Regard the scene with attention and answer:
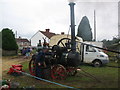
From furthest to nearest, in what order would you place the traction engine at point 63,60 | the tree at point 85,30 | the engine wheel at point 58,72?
the tree at point 85,30, the engine wheel at point 58,72, the traction engine at point 63,60

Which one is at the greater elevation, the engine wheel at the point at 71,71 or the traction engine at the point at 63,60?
the traction engine at the point at 63,60

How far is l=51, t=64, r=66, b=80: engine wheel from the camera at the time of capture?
667 centimetres

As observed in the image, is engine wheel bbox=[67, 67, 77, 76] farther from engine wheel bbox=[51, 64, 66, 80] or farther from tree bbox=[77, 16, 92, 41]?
tree bbox=[77, 16, 92, 41]

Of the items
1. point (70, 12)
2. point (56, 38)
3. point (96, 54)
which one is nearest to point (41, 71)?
point (70, 12)

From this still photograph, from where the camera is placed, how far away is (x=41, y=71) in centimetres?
673

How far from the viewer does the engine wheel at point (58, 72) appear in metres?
6.67

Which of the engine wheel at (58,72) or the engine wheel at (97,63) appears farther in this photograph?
the engine wheel at (97,63)

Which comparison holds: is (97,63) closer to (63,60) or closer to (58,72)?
(63,60)

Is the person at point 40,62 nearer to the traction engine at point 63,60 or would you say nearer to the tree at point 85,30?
the traction engine at point 63,60

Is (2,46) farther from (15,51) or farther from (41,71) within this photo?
(41,71)

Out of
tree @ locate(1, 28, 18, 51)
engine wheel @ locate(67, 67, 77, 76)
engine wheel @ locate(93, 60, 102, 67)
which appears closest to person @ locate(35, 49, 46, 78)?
engine wheel @ locate(67, 67, 77, 76)

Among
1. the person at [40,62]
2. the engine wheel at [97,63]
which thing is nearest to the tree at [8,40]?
the engine wheel at [97,63]

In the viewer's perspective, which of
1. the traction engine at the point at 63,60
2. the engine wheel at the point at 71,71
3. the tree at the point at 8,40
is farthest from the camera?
the tree at the point at 8,40

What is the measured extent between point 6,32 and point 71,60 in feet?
55.4
